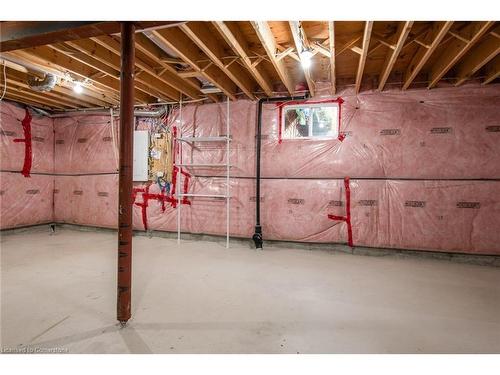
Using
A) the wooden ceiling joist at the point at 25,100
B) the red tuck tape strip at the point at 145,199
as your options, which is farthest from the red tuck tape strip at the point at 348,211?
the wooden ceiling joist at the point at 25,100

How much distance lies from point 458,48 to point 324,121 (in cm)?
191

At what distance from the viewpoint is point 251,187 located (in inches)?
186

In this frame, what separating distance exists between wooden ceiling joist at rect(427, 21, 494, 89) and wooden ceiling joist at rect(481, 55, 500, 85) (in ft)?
1.86

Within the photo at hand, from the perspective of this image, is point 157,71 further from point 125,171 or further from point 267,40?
point 125,171

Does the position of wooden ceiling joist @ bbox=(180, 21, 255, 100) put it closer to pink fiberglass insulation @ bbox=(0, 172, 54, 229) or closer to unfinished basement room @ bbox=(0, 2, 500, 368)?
unfinished basement room @ bbox=(0, 2, 500, 368)

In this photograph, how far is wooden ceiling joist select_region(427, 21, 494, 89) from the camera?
2441mm

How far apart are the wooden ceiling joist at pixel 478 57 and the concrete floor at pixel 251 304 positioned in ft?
8.10

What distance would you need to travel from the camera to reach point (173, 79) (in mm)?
4062

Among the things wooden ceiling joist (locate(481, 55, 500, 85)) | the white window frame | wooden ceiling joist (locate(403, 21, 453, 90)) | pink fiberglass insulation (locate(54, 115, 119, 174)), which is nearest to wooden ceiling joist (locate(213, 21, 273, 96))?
the white window frame

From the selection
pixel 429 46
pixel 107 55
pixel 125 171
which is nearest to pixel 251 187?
pixel 107 55

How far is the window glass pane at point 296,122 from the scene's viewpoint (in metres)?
4.53
